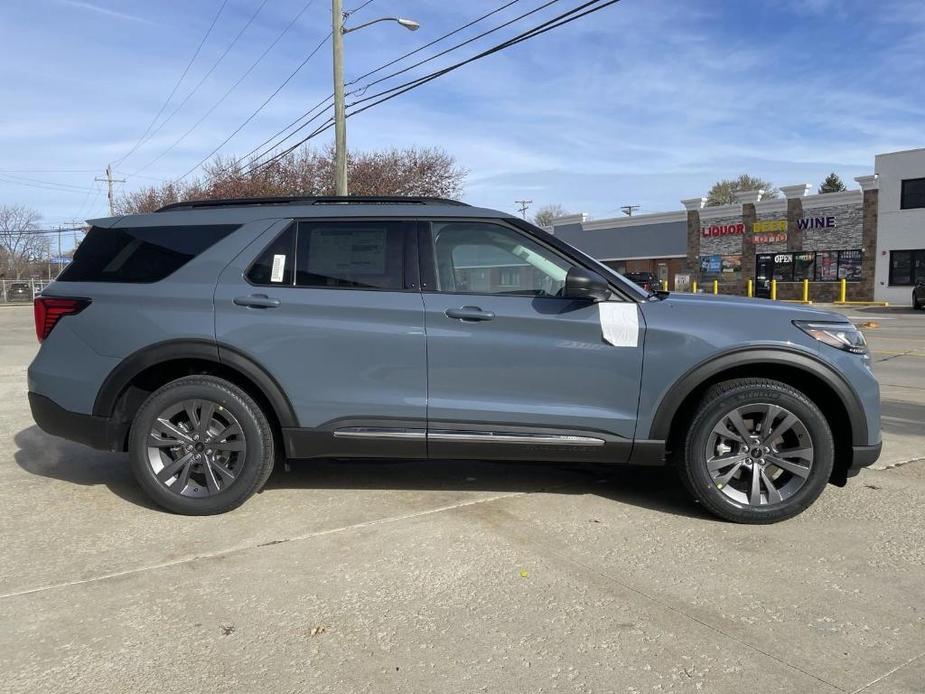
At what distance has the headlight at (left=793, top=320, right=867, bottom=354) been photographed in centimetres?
402

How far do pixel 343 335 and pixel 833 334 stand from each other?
2729 millimetres

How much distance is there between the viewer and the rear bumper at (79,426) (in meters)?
4.32

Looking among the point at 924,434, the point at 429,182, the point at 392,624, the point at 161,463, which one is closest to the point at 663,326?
the point at 392,624

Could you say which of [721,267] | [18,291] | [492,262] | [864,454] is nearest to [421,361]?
[492,262]

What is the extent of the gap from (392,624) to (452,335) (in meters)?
1.62

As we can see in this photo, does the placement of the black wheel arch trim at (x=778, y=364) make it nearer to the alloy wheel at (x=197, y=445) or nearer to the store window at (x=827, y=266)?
the alloy wheel at (x=197, y=445)

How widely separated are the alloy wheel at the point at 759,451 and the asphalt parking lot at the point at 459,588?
22cm

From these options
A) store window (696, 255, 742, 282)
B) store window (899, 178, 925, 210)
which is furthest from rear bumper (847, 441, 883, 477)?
store window (696, 255, 742, 282)

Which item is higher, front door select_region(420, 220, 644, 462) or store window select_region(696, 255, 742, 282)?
store window select_region(696, 255, 742, 282)

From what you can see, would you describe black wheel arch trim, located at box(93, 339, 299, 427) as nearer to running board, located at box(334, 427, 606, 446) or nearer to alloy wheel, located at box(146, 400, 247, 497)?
alloy wheel, located at box(146, 400, 247, 497)

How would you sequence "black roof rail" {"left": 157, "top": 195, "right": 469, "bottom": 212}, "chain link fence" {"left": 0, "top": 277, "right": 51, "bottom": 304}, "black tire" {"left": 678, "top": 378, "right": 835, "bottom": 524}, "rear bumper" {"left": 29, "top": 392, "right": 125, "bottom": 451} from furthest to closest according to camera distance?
→ "chain link fence" {"left": 0, "top": 277, "right": 51, "bottom": 304}, "black roof rail" {"left": 157, "top": 195, "right": 469, "bottom": 212}, "rear bumper" {"left": 29, "top": 392, "right": 125, "bottom": 451}, "black tire" {"left": 678, "top": 378, "right": 835, "bottom": 524}

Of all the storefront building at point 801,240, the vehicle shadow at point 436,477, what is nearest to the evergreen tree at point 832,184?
the storefront building at point 801,240

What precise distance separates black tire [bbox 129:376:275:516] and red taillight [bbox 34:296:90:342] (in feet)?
2.38

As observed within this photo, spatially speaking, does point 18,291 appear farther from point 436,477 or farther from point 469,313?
point 469,313
